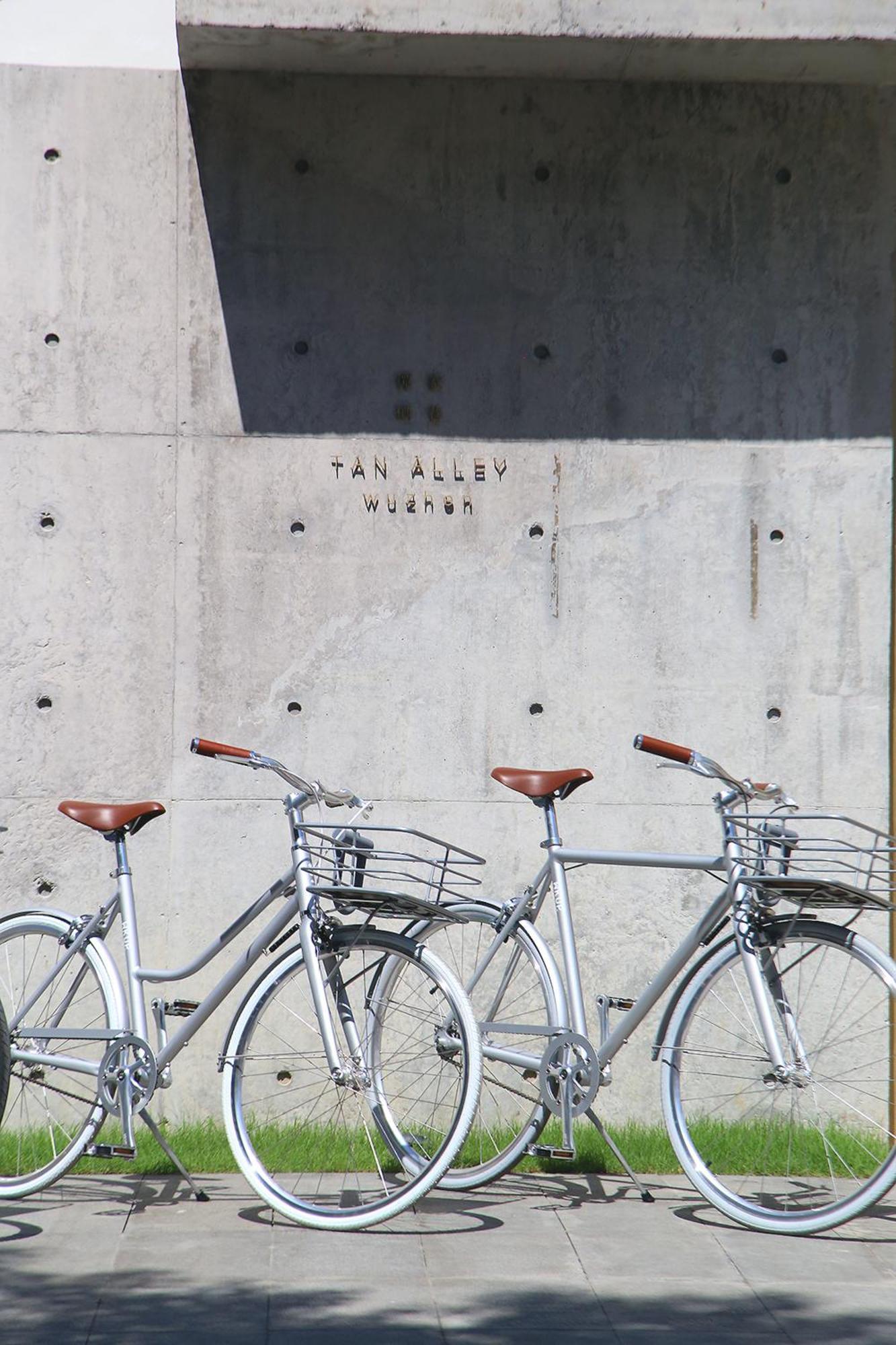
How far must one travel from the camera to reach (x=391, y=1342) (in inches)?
132

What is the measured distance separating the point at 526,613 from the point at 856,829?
1.48 metres

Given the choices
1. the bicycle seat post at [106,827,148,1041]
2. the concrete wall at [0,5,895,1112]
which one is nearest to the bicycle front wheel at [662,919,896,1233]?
the concrete wall at [0,5,895,1112]

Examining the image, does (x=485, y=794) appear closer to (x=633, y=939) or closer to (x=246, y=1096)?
(x=633, y=939)

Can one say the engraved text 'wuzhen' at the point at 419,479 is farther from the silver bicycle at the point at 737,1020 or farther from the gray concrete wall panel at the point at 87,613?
the silver bicycle at the point at 737,1020

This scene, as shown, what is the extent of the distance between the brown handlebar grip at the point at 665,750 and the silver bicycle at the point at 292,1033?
2.08ft

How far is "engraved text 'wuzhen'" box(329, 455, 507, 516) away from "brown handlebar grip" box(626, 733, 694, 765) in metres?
1.47

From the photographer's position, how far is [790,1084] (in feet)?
13.7

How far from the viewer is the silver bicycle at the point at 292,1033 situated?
4258mm

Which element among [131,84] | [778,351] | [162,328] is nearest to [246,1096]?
[162,328]

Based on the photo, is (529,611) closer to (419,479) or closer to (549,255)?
(419,479)

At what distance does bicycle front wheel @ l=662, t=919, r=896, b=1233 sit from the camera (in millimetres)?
4234

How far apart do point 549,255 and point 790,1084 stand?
10.3 ft

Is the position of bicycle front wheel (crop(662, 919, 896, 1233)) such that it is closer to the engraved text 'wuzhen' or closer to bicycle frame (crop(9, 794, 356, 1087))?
bicycle frame (crop(9, 794, 356, 1087))

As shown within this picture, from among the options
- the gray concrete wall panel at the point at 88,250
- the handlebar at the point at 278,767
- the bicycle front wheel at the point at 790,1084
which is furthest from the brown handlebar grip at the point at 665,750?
the gray concrete wall panel at the point at 88,250
